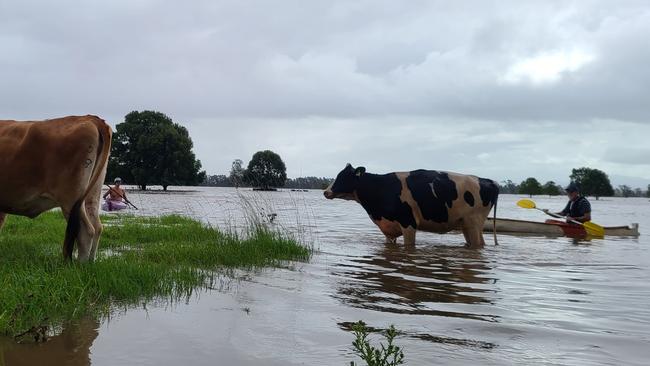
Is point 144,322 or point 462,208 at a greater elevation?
point 462,208

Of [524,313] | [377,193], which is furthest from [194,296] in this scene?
[377,193]

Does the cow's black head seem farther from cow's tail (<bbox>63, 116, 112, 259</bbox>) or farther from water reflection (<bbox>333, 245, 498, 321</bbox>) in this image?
cow's tail (<bbox>63, 116, 112, 259</bbox>)

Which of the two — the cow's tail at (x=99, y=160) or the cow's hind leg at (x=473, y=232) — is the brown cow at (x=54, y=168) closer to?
the cow's tail at (x=99, y=160)

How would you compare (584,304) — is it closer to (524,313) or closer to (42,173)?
(524,313)

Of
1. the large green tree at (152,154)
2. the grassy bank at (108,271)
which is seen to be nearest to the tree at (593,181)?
the large green tree at (152,154)

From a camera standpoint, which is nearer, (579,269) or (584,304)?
(584,304)

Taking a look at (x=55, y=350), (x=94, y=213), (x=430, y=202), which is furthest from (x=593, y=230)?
(x=55, y=350)

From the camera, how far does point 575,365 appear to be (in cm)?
363

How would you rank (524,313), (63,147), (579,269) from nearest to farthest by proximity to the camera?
(524,313) < (63,147) < (579,269)

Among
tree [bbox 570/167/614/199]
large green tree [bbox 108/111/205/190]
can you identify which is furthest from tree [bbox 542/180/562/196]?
large green tree [bbox 108/111/205/190]

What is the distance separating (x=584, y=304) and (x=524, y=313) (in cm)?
101

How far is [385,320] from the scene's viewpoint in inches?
189

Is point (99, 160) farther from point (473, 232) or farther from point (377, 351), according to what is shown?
point (473, 232)

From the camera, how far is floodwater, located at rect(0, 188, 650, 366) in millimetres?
3676
